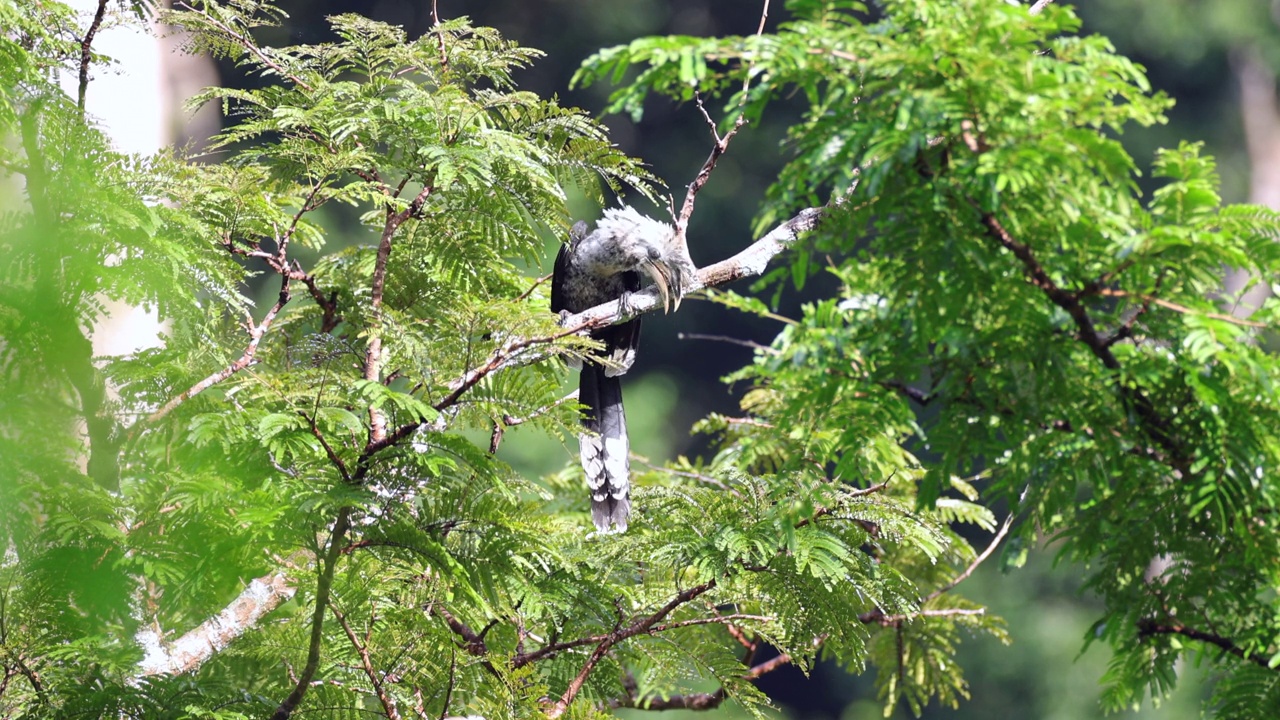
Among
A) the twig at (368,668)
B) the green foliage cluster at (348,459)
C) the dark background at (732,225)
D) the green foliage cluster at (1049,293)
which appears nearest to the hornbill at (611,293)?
the green foliage cluster at (348,459)

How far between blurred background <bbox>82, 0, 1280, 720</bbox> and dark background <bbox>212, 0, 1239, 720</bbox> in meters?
0.02

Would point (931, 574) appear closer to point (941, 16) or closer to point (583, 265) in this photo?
point (583, 265)

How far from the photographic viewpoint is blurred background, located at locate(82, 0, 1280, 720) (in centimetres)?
923

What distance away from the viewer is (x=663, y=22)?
11438 millimetres

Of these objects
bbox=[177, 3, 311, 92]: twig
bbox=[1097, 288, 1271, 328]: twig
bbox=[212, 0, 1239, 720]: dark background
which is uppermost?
bbox=[177, 3, 311, 92]: twig

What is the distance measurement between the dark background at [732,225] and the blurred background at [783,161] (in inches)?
0.7

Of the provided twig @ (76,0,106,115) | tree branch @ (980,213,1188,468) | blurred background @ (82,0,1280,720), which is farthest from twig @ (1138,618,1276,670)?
blurred background @ (82,0,1280,720)

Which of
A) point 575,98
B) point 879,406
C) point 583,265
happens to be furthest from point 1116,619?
point 575,98

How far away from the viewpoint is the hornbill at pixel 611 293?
2.65 metres

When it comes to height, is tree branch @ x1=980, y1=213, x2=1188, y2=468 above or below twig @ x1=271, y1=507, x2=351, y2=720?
above

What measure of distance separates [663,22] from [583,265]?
351 inches

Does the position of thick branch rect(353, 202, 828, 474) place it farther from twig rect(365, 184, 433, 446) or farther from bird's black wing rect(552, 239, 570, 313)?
bird's black wing rect(552, 239, 570, 313)

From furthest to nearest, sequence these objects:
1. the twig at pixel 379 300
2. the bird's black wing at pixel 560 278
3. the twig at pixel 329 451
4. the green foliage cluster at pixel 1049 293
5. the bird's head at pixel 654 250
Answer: the bird's black wing at pixel 560 278 < the bird's head at pixel 654 250 < the twig at pixel 379 300 < the twig at pixel 329 451 < the green foliage cluster at pixel 1049 293

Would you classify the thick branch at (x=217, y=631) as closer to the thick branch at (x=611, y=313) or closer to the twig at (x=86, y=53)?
the thick branch at (x=611, y=313)
